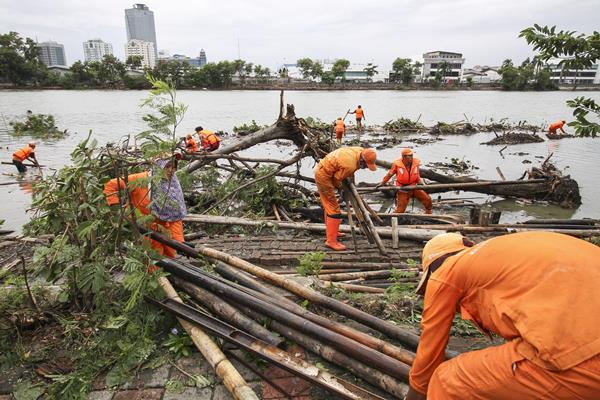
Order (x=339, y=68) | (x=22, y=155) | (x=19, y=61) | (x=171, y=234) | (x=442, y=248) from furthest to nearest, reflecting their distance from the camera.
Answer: (x=339, y=68) < (x=19, y=61) < (x=22, y=155) < (x=171, y=234) < (x=442, y=248)

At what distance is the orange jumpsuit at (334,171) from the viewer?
19.5 ft

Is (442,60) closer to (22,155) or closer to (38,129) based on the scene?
(22,155)

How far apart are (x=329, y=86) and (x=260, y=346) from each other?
80849 mm

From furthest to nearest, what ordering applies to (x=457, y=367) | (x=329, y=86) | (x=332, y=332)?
1. (x=329, y=86)
2. (x=332, y=332)
3. (x=457, y=367)

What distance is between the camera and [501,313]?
5.57 feet

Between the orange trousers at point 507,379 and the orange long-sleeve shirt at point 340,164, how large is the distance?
4.24m

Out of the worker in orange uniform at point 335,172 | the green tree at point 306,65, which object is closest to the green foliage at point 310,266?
the worker in orange uniform at point 335,172

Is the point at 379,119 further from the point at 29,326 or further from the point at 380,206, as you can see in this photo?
the point at 29,326

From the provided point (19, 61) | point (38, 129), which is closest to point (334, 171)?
point (38, 129)

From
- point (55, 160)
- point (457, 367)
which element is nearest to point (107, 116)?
point (55, 160)

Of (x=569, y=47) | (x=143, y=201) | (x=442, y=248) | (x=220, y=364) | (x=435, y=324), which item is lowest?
(x=220, y=364)

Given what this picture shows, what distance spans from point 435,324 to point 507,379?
38 centimetres

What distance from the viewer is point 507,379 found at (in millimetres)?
1669

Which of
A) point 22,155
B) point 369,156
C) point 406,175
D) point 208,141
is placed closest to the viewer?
point 369,156
